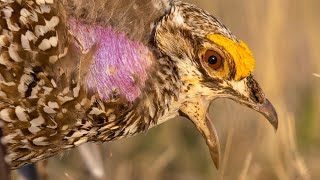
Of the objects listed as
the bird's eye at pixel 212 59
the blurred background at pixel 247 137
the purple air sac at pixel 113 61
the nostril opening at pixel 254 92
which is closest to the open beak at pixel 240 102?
the nostril opening at pixel 254 92

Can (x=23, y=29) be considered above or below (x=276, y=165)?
above

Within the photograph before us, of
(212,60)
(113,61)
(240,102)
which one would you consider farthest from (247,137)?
(113,61)

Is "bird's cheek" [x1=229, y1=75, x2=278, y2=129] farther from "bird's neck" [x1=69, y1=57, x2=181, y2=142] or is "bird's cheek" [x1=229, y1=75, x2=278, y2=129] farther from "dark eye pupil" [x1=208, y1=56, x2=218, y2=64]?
"bird's neck" [x1=69, y1=57, x2=181, y2=142]

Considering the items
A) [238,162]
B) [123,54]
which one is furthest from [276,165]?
[123,54]

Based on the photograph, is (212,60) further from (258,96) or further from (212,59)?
(258,96)

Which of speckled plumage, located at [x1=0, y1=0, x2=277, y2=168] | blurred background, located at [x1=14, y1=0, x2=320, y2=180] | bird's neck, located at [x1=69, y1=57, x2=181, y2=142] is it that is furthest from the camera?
blurred background, located at [x1=14, y1=0, x2=320, y2=180]

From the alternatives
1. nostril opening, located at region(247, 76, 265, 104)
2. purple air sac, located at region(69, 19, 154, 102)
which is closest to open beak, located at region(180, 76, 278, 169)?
nostril opening, located at region(247, 76, 265, 104)

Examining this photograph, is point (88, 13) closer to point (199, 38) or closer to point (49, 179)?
point (199, 38)
